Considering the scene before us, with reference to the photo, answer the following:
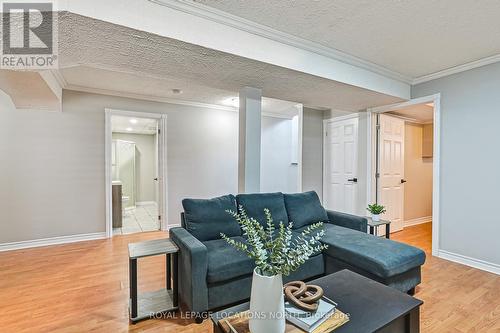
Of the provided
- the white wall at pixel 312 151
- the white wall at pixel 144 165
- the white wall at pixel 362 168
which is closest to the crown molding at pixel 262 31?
the white wall at pixel 362 168

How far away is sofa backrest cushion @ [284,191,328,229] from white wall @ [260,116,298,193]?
99.9 inches

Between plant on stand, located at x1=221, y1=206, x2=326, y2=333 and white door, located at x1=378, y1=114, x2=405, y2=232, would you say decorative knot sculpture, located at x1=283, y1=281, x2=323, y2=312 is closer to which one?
plant on stand, located at x1=221, y1=206, x2=326, y2=333

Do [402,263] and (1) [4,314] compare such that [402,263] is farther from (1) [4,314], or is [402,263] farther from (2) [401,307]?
(1) [4,314]

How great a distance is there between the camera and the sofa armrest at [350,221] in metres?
2.99

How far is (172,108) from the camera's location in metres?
4.69

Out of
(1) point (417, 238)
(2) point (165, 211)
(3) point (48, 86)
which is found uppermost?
(3) point (48, 86)

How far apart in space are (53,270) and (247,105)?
3.01 meters

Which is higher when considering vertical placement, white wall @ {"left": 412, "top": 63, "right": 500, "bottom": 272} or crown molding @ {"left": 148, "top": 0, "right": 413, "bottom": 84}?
crown molding @ {"left": 148, "top": 0, "right": 413, "bottom": 84}

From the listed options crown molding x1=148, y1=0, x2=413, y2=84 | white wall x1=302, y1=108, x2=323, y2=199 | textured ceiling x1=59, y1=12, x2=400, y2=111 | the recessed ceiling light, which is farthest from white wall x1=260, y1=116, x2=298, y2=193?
crown molding x1=148, y1=0, x2=413, y2=84

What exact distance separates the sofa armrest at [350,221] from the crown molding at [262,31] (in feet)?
6.19

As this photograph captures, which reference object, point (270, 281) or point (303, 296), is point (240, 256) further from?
point (270, 281)

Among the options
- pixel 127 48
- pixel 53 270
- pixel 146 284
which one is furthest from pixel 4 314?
pixel 127 48

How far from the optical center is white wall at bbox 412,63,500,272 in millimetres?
2898

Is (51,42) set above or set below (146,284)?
above
